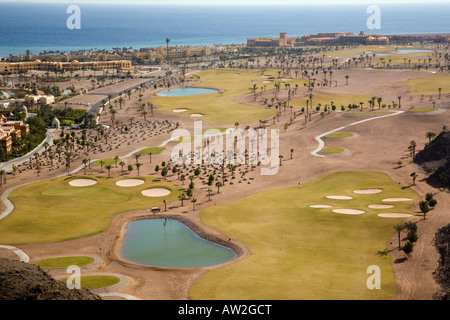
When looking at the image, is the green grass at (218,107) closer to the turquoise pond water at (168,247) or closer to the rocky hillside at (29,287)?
the turquoise pond water at (168,247)

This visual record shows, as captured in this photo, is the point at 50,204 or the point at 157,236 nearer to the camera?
the point at 157,236

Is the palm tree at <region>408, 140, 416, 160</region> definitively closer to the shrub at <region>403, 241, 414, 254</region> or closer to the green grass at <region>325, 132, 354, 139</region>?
the green grass at <region>325, 132, 354, 139</region>

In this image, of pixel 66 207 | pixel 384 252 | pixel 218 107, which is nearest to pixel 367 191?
pixel 384 252

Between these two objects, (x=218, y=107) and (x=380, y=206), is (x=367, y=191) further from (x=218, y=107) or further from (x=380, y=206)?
(x=218, y=107)

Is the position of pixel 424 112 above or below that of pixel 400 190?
above

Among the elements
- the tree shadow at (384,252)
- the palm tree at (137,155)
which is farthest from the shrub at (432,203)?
the palm tree at (137,155)
